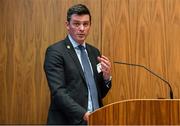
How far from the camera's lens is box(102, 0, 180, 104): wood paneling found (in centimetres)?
274

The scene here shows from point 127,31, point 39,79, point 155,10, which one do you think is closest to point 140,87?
point 127,31

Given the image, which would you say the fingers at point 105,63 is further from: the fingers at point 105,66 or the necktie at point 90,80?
the necktie at point 90,80

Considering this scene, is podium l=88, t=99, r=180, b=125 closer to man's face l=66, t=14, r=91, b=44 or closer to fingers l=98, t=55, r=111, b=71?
fingers l=98, t=55, r=111, b=71

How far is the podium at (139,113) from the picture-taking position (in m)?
1.41

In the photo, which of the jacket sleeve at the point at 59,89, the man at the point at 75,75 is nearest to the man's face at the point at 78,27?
the man at the point at 75,75

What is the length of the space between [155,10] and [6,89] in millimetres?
1378

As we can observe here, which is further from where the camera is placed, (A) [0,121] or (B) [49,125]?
(A) [0,121]

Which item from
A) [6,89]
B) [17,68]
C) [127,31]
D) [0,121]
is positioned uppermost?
[127,31]

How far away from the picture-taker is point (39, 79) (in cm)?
278

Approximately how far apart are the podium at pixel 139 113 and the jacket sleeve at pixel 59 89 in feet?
1.72

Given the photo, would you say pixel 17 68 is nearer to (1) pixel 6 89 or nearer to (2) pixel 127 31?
(1) pixel 6 89

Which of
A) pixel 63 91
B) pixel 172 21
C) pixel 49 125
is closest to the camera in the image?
pixel 63 91

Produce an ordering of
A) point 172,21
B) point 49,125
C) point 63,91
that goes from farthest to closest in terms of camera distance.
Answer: point 172,21
point 49,125
point 63,91

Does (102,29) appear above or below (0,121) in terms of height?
above
